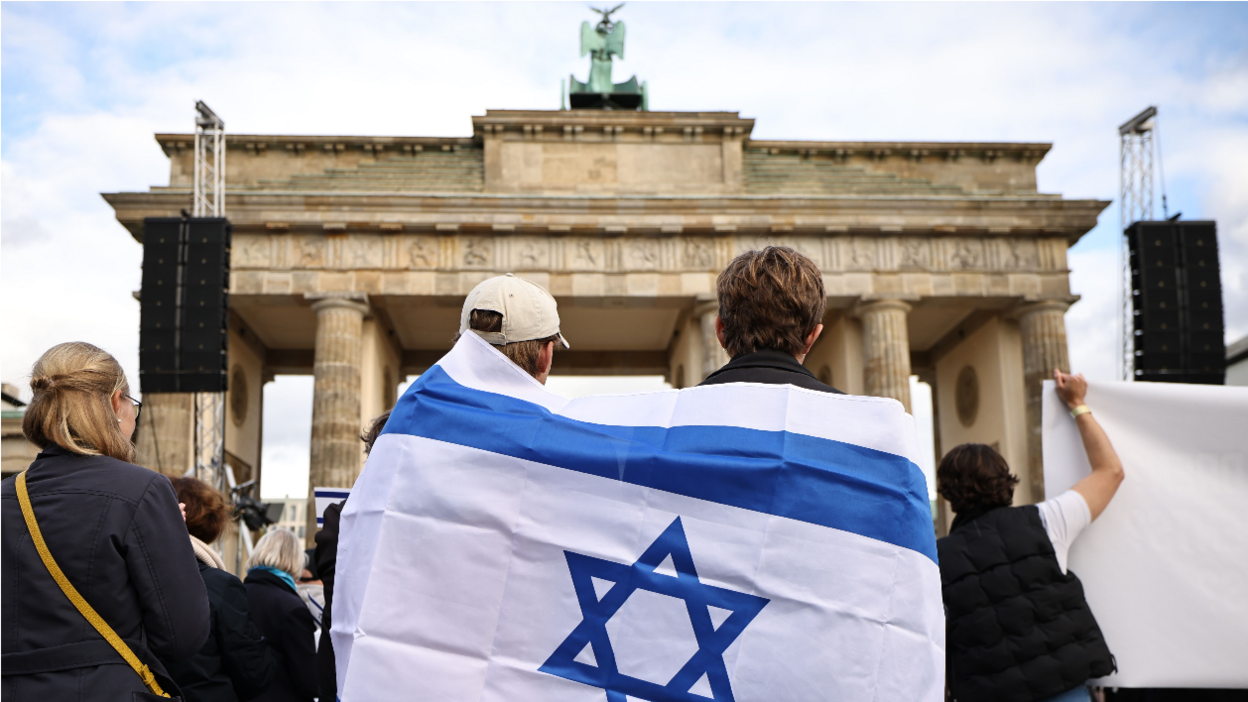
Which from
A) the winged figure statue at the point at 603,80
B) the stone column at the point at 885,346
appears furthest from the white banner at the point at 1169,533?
the winged figure statue at the point at 603,80

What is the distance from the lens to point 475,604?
2049mm

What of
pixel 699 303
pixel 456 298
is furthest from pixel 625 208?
pixel 456 298

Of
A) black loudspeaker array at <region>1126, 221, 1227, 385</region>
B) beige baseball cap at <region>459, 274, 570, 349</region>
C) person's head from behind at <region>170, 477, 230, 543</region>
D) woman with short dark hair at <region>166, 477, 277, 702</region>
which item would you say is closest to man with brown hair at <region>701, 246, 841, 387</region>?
beige baseball cap at <region>459, 274, 570, 349</region>

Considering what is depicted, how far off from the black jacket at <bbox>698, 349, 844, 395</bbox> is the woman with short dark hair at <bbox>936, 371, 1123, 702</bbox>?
58.0 inches

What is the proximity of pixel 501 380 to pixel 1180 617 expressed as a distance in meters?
2.69

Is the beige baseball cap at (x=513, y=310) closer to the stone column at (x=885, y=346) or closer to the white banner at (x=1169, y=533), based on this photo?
the white banner at (x=1169, y=533)

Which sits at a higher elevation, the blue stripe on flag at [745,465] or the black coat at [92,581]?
the blue stripe on flag at [745,465]

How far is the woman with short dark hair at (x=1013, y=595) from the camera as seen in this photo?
318 centimetres

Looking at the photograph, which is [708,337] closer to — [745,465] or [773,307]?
[773,307]

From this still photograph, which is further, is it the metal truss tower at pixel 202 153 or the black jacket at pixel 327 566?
the metal truss tower at pixel 202 153

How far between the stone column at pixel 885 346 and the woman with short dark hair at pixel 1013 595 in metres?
20.1

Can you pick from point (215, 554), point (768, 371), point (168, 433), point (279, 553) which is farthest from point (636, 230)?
point (768, 371)

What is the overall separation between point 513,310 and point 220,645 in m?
1.83

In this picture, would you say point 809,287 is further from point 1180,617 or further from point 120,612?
point 1180,617
